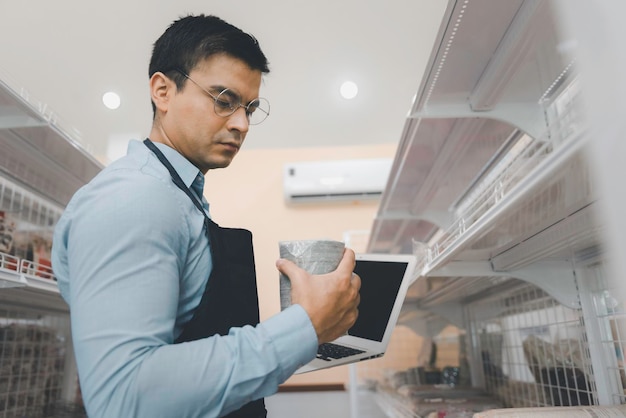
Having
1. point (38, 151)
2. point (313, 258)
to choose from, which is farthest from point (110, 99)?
point (313, 258)

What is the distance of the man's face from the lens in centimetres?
82

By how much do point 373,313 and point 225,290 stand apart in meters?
0.28

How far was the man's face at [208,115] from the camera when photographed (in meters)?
0.82

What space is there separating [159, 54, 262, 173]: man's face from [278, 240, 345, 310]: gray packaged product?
9.3 inches

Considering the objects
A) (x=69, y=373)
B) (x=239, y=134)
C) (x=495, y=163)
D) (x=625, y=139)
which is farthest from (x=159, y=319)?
(x=69, y=373)

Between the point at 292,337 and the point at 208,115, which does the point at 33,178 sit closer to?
the point at 208,115

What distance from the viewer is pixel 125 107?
400 cm

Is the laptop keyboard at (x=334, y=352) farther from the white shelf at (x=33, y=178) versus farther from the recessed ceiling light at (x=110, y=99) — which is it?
the recessed ceiling light at (x=110, y=99)

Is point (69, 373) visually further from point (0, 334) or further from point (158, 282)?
point (158, 282)

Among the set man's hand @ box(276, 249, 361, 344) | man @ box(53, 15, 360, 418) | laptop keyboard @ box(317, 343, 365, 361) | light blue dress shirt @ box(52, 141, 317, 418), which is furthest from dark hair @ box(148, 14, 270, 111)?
laptop keyboard @ box(317, 343, 365, 361)

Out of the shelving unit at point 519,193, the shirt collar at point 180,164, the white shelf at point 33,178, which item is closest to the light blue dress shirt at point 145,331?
the shirt collar at point 180,164

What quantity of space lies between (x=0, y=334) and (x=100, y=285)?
6.54 ft

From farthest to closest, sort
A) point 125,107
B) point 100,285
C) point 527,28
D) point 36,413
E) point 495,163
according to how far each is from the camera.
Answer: point 125,107 → point 36,413 → point 495,163 → point 527,28 → point 100,285

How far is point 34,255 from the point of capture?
2.21 m
